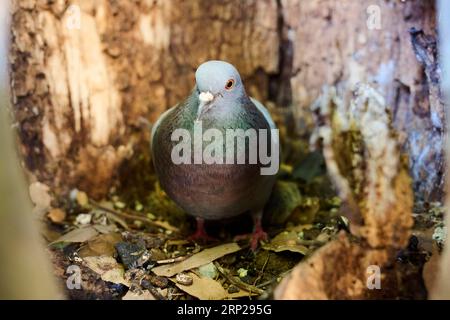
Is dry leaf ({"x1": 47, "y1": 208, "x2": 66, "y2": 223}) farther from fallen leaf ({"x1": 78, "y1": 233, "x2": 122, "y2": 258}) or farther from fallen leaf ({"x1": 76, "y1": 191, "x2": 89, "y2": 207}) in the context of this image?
fallen leaf ({"x1": 78, "y1": 233, "x2": 122, "y2": 258})

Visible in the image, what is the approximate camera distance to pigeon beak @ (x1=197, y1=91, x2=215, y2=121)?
2.82 m

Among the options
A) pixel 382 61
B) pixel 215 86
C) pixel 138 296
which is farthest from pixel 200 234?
pixel 382 61

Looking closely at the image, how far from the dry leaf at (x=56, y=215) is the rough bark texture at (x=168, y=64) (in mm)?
175

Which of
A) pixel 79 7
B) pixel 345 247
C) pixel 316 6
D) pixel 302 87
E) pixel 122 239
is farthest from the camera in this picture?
pixel 302 87

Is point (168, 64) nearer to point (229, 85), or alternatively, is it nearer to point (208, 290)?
point (229, 85)

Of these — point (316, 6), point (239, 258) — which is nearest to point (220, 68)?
point (239, 258)

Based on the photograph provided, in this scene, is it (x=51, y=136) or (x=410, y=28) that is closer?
(x=410, y=28)

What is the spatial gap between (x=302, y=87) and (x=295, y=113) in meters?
0.23

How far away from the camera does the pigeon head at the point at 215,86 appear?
9.22ft

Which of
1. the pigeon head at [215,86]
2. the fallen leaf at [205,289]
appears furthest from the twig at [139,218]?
the pigeon head at [215,86]

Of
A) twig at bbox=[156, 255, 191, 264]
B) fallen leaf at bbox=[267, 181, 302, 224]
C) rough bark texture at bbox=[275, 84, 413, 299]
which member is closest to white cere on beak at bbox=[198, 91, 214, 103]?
rough bark texture at bbox=[275, 84, 413, 299]

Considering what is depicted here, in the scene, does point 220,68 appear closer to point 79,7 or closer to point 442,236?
point 79,7

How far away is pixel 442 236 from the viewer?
256 centimetres

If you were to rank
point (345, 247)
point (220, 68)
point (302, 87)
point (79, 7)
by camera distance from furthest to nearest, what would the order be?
point (302, 87), point (79, 7), point (220, 68), point (345, 247)
